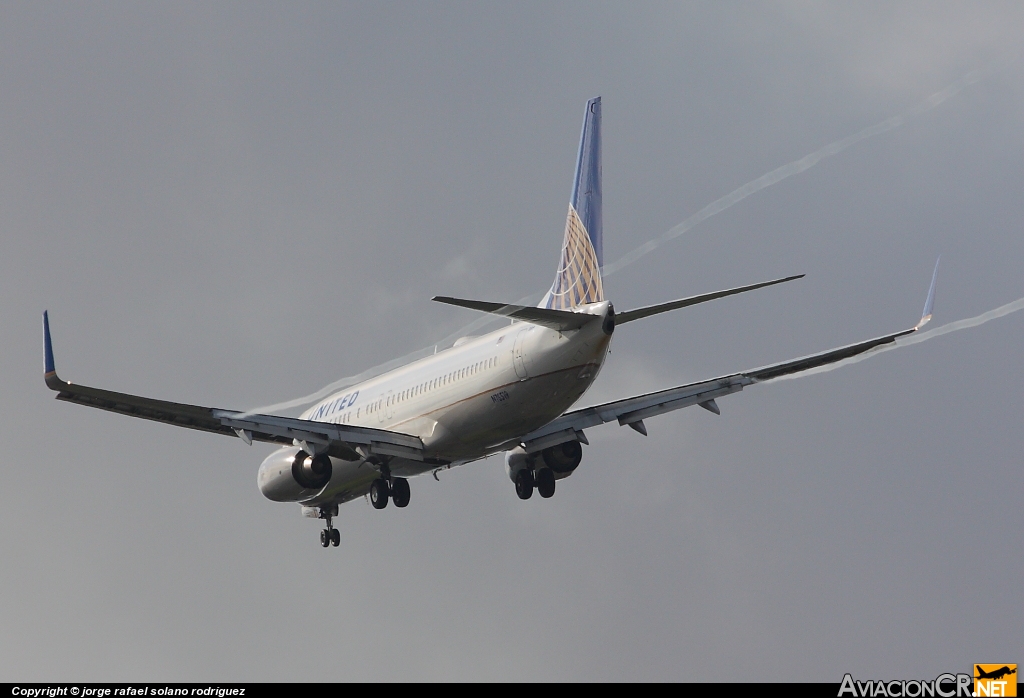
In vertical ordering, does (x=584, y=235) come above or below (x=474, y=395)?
A: above

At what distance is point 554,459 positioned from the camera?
48844 mm

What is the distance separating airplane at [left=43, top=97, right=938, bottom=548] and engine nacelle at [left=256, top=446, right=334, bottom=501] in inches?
1.9

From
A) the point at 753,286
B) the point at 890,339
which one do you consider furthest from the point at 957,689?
the point at 753,286

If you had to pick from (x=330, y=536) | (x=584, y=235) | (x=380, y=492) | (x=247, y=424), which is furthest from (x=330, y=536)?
(x=584, y=235)

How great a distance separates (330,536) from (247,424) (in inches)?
450

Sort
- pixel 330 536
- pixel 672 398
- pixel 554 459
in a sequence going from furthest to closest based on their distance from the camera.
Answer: pixel 330 536
pixel 554 459
pixel 672 398

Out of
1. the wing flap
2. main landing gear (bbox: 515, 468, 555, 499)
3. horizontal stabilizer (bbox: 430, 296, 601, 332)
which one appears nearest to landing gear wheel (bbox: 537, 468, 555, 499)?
main landing gear (bbox: 515, 468, 555, 499)

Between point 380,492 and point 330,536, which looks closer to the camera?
point 380,492

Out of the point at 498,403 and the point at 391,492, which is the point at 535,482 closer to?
the point at 391,492

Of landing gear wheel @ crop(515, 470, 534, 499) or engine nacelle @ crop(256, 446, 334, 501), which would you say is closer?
engine nacelle @ crop(256, 446, 334, 501)

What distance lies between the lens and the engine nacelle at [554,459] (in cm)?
4881

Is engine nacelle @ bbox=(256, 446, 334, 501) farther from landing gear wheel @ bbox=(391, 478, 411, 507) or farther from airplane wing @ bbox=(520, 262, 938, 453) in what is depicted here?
airplane wing @ bbox=(520, 262, 938, 453)

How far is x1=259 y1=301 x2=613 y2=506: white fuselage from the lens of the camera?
4156 cm

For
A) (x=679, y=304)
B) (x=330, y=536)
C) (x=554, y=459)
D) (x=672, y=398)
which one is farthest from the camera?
(x=330, y=536)
